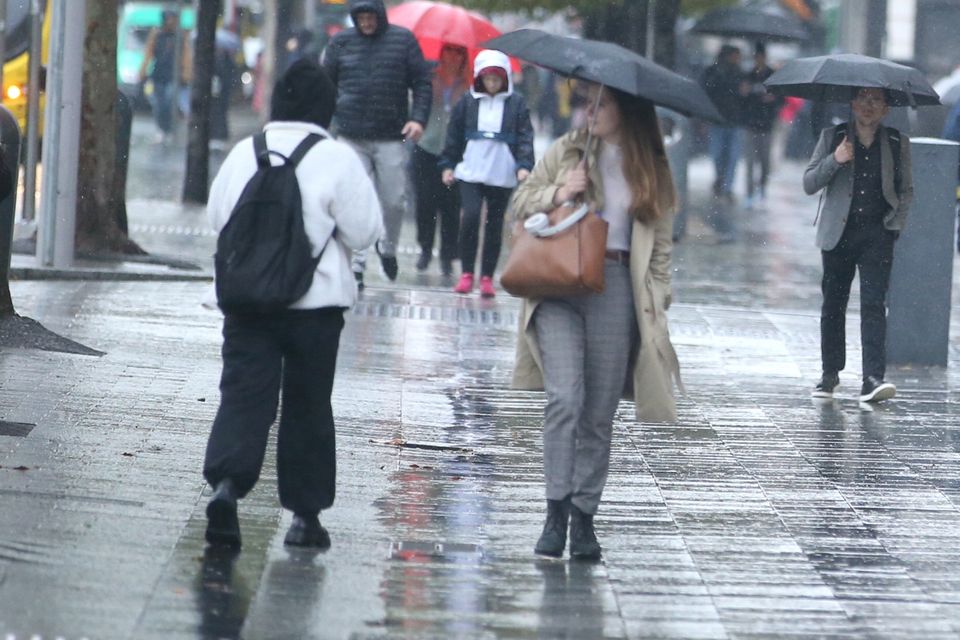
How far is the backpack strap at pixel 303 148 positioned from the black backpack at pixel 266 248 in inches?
1.1

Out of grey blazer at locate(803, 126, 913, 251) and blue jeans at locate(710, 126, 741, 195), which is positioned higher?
blue jeans at locate(710, 126, 741, 195)

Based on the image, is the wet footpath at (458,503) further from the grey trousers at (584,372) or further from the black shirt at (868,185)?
the black shirt at (868,185)

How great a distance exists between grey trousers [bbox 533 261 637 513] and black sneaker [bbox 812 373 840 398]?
3736 mm

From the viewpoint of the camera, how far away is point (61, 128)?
40.8 ft

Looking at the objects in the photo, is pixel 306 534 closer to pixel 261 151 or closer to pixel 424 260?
pixel 261 151

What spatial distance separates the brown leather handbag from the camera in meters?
6.13

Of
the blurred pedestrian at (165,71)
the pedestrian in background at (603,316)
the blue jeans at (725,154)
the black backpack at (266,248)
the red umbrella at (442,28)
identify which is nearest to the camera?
the black backpack at (266,248)

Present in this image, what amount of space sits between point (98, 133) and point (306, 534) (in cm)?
784

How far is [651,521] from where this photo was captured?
6.98 meters

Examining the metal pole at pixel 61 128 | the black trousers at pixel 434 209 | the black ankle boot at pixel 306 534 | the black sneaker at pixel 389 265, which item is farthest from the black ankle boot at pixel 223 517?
the black trousers at pixel 434 209

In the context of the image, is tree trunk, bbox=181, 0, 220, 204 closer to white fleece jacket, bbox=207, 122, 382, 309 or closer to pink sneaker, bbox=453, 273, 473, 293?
pink sneaker, bbox=453, 273, 473, 293

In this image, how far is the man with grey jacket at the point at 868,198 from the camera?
969cm

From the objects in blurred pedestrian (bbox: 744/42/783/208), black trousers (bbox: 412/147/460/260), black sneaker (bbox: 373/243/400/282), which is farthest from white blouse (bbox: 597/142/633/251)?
blurred pedestrian (bbox: 744/42/783/208)

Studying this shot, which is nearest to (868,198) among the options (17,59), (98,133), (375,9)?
(375,9)
